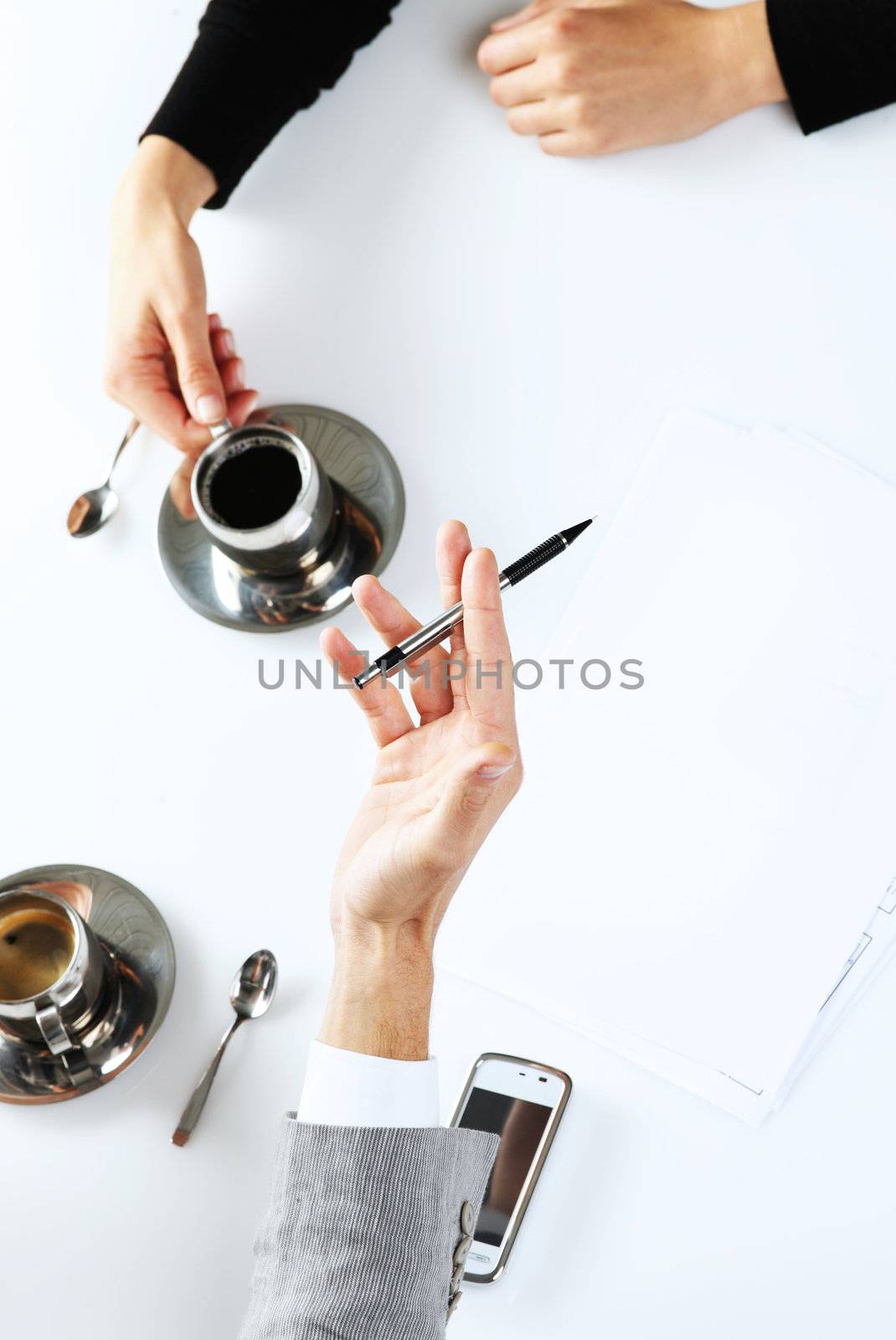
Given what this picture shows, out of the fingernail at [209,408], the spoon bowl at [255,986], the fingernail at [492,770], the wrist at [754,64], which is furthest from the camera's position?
the wrist at [754,64]

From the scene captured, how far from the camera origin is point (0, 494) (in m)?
1.07

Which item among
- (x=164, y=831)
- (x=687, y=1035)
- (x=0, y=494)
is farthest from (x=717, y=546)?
(x=0, y=494)

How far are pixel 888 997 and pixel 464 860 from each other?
1.27ft

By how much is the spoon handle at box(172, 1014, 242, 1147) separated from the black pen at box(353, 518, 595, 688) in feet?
1.05

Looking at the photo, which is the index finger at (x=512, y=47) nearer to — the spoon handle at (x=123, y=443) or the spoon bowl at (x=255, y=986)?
the spoon handle at (x=123, y=443)

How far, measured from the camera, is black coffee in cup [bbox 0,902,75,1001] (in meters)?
0.83

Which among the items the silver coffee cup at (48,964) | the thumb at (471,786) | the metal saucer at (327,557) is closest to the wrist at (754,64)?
the metal saucer at (327,557)

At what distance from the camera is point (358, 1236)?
0.74 meters

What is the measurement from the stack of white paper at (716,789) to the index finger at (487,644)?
158 mm

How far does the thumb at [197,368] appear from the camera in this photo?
3.30 feet

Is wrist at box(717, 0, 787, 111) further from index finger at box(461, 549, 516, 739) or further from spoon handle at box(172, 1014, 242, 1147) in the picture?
spoon handle at box(172, 1014, 242, 1147)

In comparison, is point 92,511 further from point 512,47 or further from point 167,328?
point 512,47

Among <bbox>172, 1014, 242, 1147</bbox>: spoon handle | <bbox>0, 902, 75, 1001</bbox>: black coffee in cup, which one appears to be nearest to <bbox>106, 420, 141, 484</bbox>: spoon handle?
<bbox>0, 902, 75, 1001</bbox>: black coffee in cup

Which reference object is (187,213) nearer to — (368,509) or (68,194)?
(68,194)
